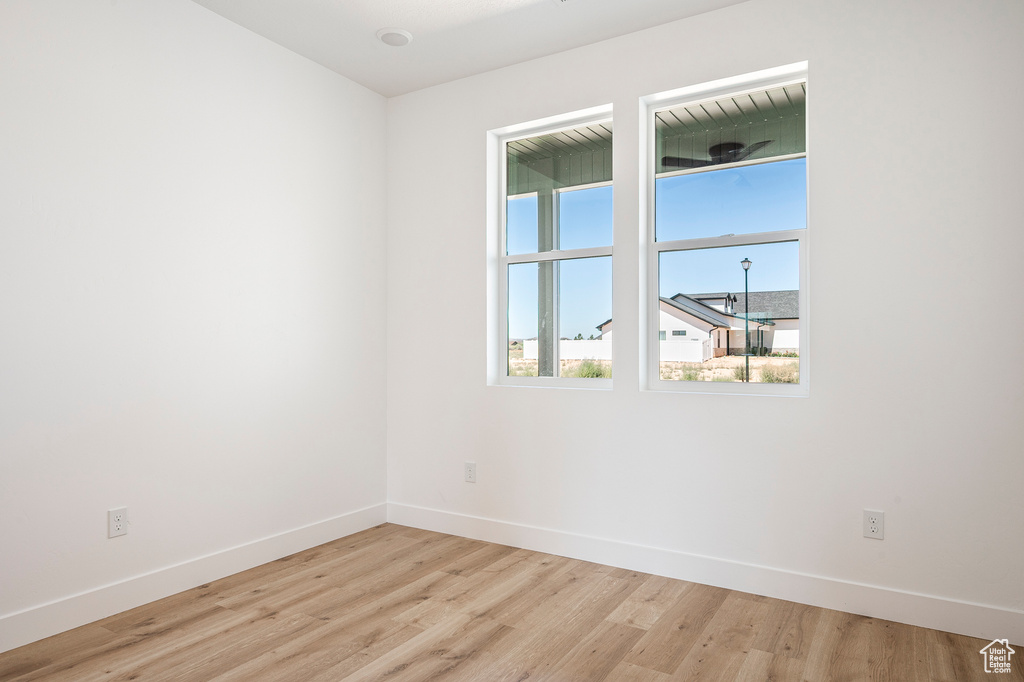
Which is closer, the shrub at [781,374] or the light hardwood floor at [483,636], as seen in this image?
the light hardwood floor at [483,636]

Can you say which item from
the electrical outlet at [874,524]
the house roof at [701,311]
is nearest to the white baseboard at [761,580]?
the electrical outlet at [874,524]

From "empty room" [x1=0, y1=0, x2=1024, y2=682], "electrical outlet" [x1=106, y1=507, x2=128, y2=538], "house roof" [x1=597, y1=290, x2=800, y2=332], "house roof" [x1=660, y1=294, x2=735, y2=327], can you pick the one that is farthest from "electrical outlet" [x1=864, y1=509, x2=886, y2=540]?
"electrical outlet" [x1=106, y1=507, x2=128, y2=538]

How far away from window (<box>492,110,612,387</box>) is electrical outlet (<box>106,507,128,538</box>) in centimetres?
199

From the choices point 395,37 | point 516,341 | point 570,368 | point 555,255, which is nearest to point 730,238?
point 555,255

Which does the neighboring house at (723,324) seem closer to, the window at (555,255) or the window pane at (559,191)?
the window at (555,255)

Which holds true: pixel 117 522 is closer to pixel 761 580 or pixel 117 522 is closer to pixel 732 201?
pixel 761 580

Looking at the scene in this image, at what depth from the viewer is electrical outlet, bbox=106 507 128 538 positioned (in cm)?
266

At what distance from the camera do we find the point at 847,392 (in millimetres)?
2732

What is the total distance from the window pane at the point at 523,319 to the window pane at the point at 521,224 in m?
0.11

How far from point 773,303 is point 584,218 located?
1147 millimetres

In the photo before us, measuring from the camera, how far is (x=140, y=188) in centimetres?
279

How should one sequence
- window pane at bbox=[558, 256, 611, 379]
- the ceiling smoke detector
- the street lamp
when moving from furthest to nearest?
window pane at bbox=[558, 256, 611, 379] → the ceiling smoke detector → the street lamp

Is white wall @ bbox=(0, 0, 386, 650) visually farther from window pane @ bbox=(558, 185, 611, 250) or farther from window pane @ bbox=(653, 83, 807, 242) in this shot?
window pane @ bbox=(653, 83, 807, 242)

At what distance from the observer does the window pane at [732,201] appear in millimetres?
3033
